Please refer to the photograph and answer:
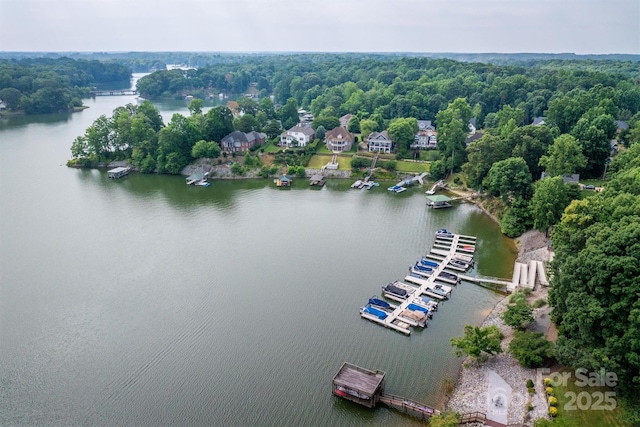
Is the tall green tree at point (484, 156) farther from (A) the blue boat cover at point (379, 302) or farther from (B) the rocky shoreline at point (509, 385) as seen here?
(A) the blue boat cover at point (379, 302)

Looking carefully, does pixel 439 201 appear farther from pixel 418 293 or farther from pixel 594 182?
pixel 418 293

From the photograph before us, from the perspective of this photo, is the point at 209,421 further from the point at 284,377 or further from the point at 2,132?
the point at 2,132

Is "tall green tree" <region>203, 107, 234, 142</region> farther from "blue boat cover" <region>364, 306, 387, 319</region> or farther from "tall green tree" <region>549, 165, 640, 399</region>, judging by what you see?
"tall green tree" <region>549, 165, 640, 399</region>

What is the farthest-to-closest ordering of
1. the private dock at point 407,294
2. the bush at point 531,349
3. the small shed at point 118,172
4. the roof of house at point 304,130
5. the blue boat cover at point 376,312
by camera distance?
the roof of house at point 304,130 < the small shed at point 118,172 < the blue boat cover at point 376,312 < the private dock at point 407,294 < the bush at point 531,349

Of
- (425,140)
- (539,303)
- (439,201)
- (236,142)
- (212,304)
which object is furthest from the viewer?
(425,140)

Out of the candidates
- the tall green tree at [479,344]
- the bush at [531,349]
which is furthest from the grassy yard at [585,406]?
the tall green tree at [479,344]

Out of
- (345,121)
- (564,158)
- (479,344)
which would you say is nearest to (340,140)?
(345,121)
